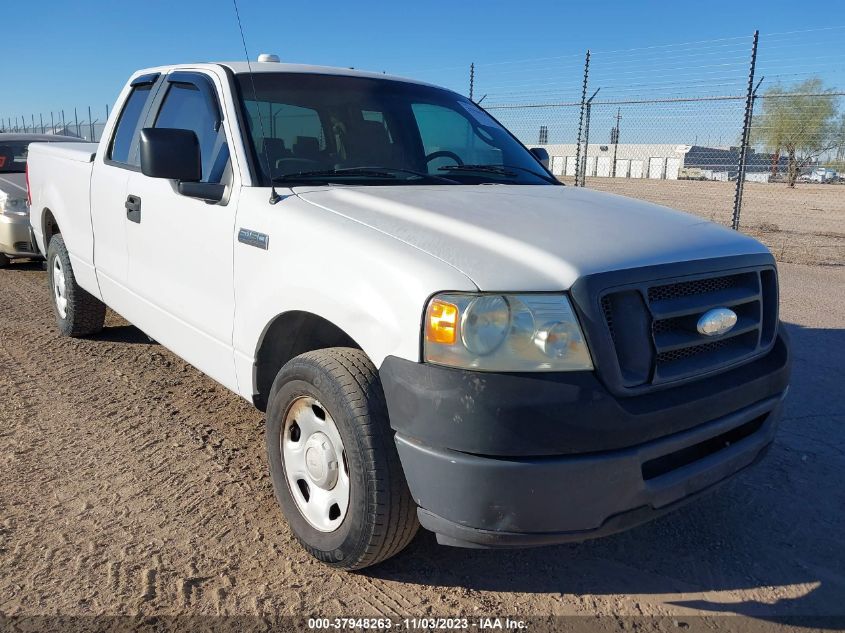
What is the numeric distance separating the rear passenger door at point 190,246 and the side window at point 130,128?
24 centimetres

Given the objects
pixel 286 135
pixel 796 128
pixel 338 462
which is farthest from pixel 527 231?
pixel 796 128

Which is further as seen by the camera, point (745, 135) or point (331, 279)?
point (745, 135)

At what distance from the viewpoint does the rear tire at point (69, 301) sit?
5.20 meters

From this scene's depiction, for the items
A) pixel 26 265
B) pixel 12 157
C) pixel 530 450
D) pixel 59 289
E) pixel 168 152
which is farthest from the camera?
pixel 26 265

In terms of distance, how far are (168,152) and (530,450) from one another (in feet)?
6.42

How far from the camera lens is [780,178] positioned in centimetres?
1516

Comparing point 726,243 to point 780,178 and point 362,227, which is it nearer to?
point 362,227

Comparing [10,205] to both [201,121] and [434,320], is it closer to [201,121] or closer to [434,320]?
[201,121]

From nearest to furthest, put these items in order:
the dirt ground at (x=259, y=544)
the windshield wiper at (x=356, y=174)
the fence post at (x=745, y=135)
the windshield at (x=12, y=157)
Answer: the dirt ground at (x=259, y=544) → the windshield wiper at (x=356, y=174) → the windshield at (x=12, y=157) → the fence post at (x=745, y=135)

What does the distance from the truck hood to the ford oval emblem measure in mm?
205

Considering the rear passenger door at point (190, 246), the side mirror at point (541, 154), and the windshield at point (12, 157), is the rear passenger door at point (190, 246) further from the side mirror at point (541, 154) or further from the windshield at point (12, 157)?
the windshield at point (12, 157)

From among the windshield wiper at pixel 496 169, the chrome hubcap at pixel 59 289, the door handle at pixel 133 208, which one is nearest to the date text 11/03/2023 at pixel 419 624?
the windshield wiper at pixel 496 169

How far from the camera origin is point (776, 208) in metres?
22.2

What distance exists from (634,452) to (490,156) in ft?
7.03
